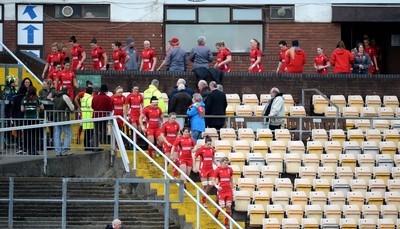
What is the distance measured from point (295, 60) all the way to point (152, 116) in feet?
24.0

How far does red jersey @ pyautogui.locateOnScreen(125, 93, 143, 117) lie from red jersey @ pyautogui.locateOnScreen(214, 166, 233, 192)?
4125 mm

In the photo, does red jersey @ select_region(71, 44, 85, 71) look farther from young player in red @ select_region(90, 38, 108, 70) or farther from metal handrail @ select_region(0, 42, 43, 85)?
metal handrail @ select_region(0, 42, 43, 85)

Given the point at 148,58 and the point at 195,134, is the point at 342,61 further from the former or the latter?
the point at 195,134

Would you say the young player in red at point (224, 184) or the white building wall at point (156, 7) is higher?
the white building wall at point (156, 7)

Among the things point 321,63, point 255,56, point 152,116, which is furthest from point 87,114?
point 321,63

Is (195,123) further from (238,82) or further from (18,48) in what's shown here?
(18,48)

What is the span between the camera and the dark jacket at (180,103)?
3541 cm

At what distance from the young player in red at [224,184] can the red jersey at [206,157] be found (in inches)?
25.8

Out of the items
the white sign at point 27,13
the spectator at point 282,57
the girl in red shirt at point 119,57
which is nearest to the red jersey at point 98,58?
the girl in red shirt at point 119,57

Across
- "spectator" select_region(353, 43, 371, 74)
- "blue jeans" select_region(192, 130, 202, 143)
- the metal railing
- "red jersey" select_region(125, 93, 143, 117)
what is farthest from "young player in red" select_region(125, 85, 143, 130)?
"spectator" select_region(353, 43, 371, 74)

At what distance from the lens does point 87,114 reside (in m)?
35.0

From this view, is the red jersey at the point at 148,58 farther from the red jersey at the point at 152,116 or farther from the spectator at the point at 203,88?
the red jersey at the point at 152,116

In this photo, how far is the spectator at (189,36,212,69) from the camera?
3897 cm

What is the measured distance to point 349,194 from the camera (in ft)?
110
